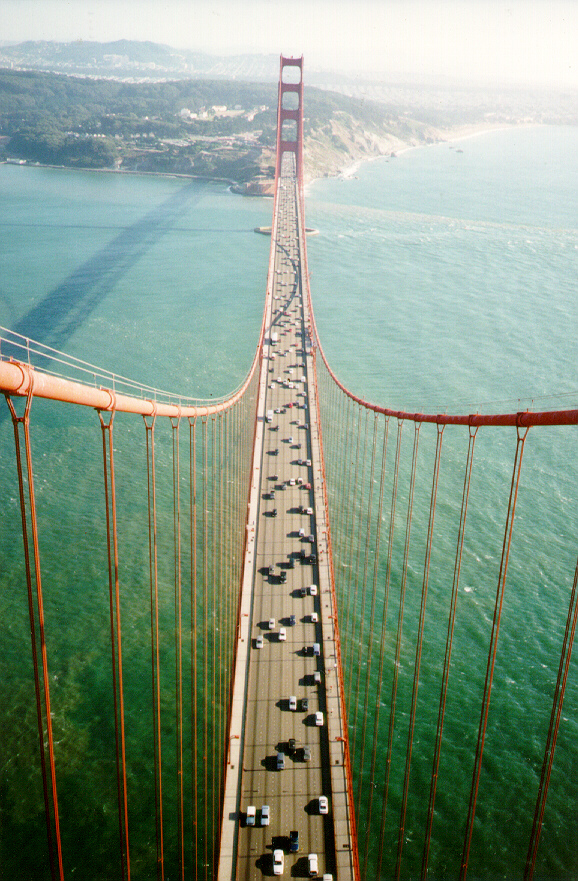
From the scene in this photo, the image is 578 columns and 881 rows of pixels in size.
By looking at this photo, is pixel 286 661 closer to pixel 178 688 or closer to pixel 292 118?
pixel 178 688

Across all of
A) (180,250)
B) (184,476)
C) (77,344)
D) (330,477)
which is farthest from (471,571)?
(180,250)

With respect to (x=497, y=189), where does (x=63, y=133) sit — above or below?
above

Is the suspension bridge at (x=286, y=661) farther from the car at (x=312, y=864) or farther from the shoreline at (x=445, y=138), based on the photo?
the shoreline at (x=445, y=138)

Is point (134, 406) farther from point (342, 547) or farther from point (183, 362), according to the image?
point (183, 362)

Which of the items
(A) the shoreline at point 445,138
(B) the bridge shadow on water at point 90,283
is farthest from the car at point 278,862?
(A) the shoreline at point 445,138

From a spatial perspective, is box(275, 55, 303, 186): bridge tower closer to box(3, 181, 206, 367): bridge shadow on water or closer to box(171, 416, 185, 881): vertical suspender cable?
box(3, 181, 206, 367): bridge shadow on water
